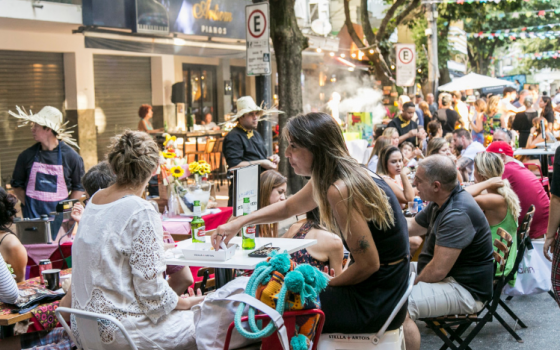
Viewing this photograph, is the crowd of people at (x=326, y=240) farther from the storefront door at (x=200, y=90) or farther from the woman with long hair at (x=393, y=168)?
the storefront door at (x=200, y=90)

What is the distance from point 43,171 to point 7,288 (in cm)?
281

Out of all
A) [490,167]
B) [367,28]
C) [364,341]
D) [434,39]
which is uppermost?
[367,28]

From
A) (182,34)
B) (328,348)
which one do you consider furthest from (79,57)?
(328,348)

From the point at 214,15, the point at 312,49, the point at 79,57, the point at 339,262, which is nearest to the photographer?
the point at 339,262

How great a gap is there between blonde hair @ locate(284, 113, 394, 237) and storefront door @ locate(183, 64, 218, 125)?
1411 cm

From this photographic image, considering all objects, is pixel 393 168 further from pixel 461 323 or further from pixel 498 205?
pixel 461 323

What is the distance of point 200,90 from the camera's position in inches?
692

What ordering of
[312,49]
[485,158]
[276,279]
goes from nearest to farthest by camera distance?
[276,279] < [485,158] < [312,49]

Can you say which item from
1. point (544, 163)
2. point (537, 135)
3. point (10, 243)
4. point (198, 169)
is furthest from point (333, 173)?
point (537, 135)

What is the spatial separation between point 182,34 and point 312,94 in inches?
416

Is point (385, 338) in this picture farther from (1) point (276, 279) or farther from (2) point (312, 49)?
(2) point (312, 49)

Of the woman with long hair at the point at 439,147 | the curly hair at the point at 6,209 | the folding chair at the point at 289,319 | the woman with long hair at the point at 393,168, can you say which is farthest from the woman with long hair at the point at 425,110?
the folding chair at the point at 289,319

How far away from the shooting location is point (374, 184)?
117 inches

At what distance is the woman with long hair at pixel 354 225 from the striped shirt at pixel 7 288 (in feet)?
5.99
